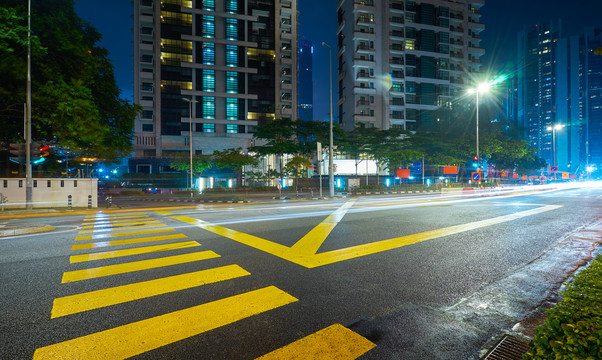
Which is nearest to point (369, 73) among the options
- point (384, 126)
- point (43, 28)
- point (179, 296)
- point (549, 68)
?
point (384, 126)

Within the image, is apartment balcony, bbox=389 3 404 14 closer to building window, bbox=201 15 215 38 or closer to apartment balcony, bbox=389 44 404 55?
apartment balcony, bbox=389 44 404 55

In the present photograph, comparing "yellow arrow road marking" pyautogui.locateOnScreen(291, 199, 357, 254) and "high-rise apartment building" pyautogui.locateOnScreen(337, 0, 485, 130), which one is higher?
"high-rise apartment building" pyautogui.locateOnScreen(337, 0, 485, 130)

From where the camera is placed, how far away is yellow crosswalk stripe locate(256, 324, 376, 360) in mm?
2484

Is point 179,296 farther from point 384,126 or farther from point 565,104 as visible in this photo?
point 565,104

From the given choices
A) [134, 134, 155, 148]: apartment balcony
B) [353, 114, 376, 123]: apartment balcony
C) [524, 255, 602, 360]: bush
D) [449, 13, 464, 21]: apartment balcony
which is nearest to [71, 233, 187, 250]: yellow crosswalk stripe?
[524, 255, 602, 360]: bush

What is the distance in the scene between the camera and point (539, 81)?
167750 mm

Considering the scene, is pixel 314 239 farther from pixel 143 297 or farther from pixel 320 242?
pixel 143 297

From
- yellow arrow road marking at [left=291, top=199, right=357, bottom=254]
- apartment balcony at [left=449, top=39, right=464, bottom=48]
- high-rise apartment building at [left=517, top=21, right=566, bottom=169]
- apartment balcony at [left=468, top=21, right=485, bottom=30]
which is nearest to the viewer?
yellow arrow road marking at [left=291, top=199, right=357, bottom=254]

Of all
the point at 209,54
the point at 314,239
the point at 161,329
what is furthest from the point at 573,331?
the point at 209,54

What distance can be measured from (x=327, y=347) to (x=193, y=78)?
57.2 meters

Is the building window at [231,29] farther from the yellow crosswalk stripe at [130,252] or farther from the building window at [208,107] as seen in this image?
the yellow crosswalk stripe at [130,252]

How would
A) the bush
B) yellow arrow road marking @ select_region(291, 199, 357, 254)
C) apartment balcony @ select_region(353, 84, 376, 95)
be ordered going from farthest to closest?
apartment balcony @ select_region(353, 84, 376, 95), yellow arrow road marking @ select_region(291, 199, 357, 254), the bush

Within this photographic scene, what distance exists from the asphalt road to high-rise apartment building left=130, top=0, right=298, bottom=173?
4748 centimetres

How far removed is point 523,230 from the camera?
8188 mm
